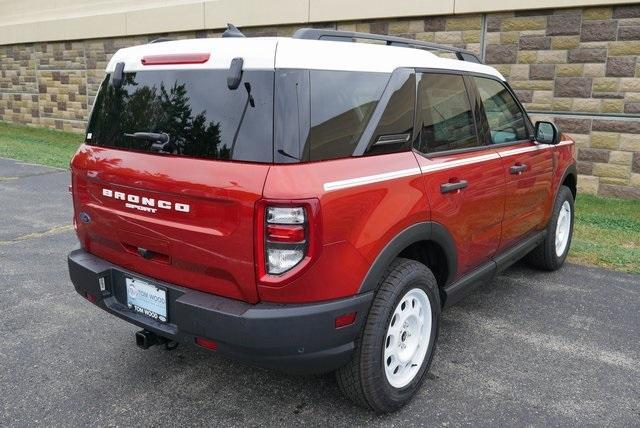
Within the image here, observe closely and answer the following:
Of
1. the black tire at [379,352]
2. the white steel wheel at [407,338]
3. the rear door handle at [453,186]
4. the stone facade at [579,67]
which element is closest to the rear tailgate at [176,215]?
the black tire at [379,352]

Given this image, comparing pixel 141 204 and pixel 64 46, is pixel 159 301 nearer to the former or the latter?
pixel 141 204

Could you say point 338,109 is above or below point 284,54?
below

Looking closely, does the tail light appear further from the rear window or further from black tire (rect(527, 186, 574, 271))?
black tire (rect(527, 186, 574, 271))

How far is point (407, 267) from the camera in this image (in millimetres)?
2812

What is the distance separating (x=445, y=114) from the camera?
3260mm

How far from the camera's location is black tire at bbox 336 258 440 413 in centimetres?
259

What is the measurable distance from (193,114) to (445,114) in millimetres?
1497

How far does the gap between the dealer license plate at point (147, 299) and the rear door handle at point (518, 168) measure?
2424 millimetres

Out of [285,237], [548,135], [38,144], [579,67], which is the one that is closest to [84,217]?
[285,237]

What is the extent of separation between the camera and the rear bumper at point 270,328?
2.33m

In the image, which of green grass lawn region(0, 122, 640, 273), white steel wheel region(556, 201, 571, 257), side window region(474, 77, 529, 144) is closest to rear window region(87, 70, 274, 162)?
side window region(474, 77, 529, 144)

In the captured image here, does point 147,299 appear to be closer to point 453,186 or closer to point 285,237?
point 285,237

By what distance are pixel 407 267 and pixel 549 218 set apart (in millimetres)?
2383

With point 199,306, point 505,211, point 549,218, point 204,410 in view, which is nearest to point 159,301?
point 199,306
